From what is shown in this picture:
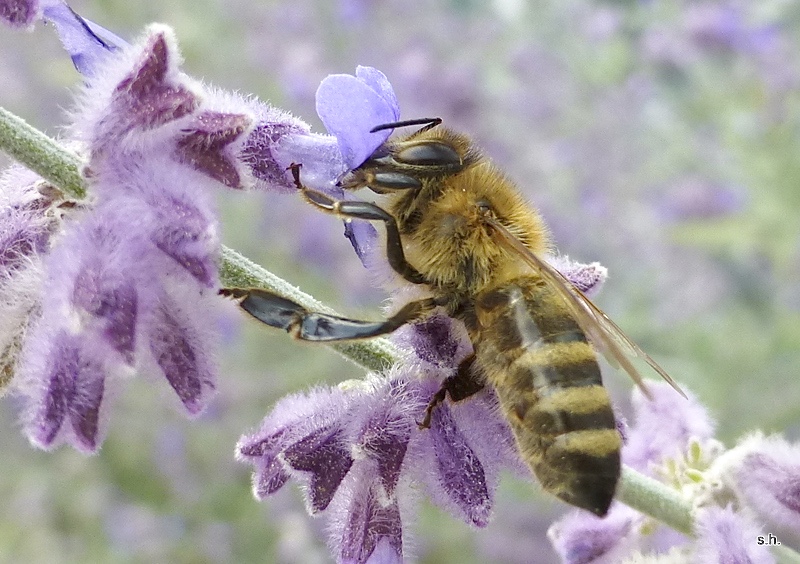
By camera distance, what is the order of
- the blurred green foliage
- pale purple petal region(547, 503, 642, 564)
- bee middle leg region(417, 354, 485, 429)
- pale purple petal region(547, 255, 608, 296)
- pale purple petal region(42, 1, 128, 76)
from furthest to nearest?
the blurred green foliage < pale purple petal region(547, 503, 642, 564) < pale purple petal region(547, 255, 608, 296) < bee middle leg region(417, 354, 485, 429) < pale purple petal region(42, 1, 128, 76)

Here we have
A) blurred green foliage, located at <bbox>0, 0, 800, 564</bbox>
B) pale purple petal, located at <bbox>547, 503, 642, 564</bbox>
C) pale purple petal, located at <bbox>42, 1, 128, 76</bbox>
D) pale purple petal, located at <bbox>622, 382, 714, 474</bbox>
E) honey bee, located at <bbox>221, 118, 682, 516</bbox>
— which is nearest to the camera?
honey bee, located at <bbox>221, 118, 682, 516</bbox>

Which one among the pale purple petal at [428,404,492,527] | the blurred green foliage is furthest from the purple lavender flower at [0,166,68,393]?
the blurred green foliage

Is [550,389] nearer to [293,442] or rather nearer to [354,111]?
[293,442]

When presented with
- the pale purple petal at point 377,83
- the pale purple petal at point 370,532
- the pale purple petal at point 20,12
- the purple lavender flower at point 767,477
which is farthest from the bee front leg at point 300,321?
the purple lavender flower at point 767,477

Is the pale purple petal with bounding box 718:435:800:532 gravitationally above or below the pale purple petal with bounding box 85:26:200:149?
above

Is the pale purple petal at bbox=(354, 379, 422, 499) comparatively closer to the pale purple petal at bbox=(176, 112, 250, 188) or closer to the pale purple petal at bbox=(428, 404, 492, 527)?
the pale purple petal at bbox=(428, 404, 492, 527)

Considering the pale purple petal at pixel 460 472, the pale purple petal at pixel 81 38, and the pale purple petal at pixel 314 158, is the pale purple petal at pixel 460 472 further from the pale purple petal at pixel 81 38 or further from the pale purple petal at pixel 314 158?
the pale purple petal at pixel 81 38
